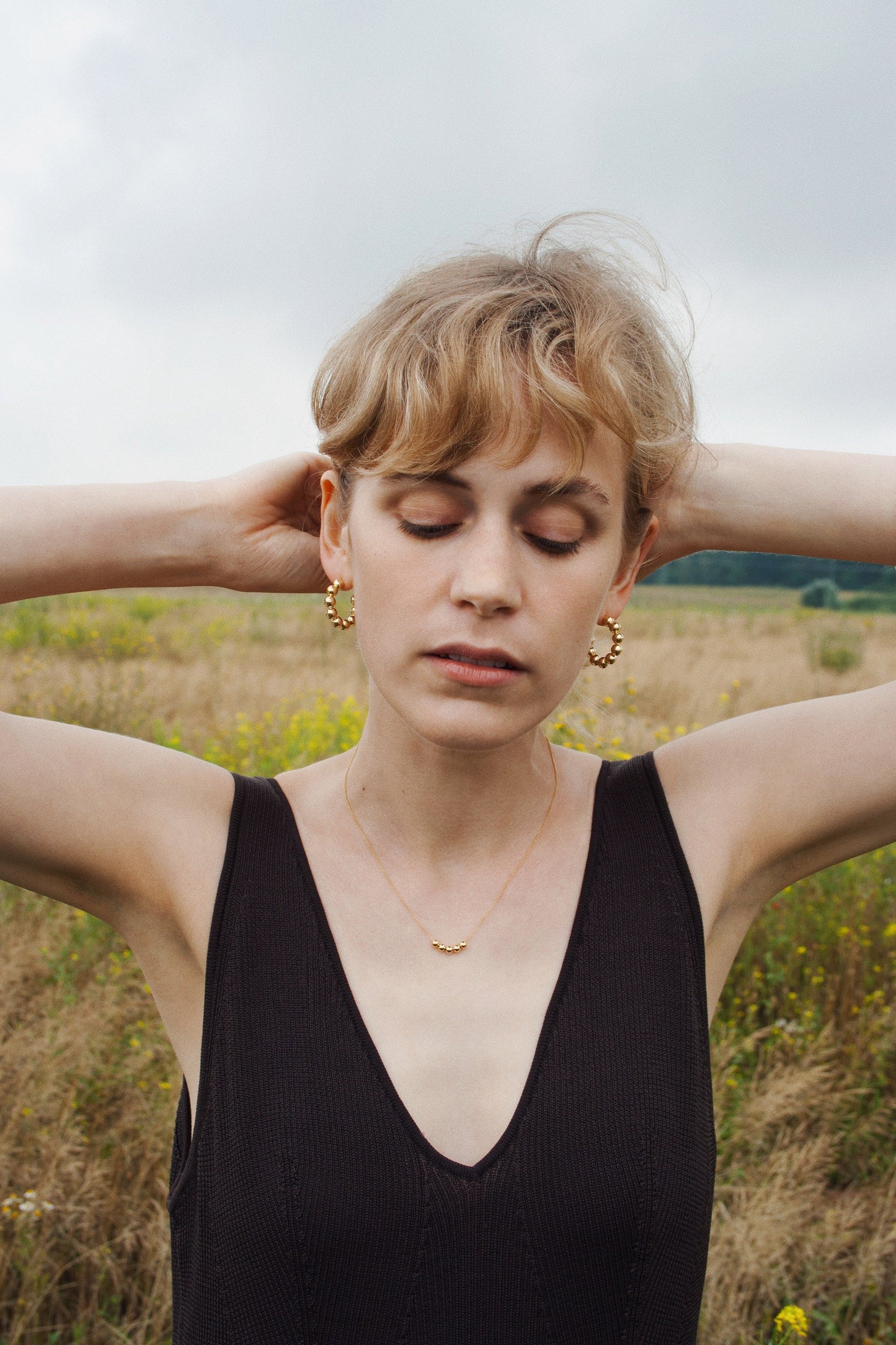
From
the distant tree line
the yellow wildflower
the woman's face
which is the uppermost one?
the distant tree line

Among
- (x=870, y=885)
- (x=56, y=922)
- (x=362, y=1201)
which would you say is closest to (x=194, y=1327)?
(x=362, y=1201)

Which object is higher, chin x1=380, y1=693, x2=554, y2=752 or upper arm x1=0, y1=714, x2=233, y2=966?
chin x1=380, y1=693, x2=554, y2=752

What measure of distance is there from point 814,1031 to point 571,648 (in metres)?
2.47

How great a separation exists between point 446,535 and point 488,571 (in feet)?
0.32

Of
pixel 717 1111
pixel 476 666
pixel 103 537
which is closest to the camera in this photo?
pixel 476 666

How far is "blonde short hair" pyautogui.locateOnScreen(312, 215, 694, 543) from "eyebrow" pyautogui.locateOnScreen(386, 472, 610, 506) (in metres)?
0.01

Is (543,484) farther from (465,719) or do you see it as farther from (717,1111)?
(717,1111)

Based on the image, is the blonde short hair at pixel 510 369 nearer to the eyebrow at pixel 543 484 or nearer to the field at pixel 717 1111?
the eyebrow at pixel 543 484

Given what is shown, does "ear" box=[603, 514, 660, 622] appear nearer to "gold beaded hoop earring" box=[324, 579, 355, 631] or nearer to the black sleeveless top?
"gold beaded hoop earring" box=[324, 579, 355, 631]

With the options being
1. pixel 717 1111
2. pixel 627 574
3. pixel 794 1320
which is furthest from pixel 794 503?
pixel 717 1111

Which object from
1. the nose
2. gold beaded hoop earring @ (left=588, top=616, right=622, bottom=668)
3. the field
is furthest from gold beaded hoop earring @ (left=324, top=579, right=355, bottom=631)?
the field

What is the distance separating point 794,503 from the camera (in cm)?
157

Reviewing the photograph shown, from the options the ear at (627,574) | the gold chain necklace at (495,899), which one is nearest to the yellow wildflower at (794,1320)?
the gold chain necklace at (495,899)

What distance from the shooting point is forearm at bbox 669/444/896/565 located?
1.55 m
